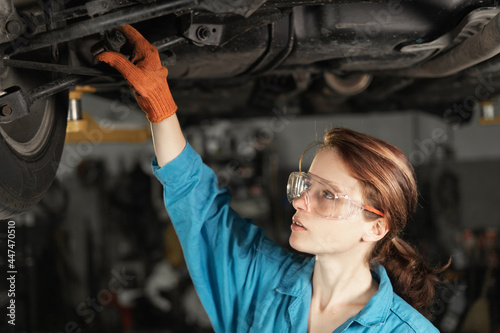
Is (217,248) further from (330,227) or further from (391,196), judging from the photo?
(391,196)

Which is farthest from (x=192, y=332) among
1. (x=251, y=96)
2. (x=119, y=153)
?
(x=251, y=96)

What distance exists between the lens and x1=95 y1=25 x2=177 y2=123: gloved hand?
994 millimetres

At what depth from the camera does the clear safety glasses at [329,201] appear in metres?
1.11

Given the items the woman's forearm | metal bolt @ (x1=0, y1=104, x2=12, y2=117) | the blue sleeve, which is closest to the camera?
metal bolt @ (x1=0, y1=104, x2=12, y2=117)

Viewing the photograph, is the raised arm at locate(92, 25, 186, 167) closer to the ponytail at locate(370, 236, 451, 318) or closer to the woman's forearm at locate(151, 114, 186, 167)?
the woman's forearm at locate(151, 114, 186, 167)

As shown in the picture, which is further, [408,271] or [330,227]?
[408,271]

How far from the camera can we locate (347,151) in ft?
3.72

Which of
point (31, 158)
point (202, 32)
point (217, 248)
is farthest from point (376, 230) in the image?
point (31, 158)

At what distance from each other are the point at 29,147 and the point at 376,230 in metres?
0.87

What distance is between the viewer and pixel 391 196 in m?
1.13

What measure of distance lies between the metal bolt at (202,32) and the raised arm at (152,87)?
0.42 ft

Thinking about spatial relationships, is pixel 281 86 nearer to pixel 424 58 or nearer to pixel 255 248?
pixel 424 58

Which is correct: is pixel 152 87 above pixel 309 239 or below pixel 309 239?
above

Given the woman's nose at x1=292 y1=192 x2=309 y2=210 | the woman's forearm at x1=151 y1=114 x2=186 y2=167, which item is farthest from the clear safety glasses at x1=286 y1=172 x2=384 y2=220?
the woman's forearm at x1=151 y1=114 x2=186 y2=167
